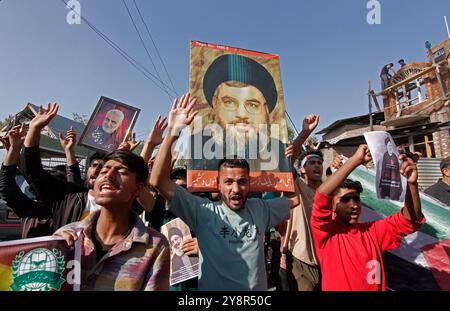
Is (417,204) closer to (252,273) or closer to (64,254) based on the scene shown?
(252,273)

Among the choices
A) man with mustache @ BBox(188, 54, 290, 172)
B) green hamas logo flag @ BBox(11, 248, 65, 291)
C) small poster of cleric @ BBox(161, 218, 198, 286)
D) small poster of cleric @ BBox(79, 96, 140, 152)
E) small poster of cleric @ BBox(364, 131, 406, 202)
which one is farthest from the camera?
small poster of cleric @ BBox(79, 96, 140, 152)

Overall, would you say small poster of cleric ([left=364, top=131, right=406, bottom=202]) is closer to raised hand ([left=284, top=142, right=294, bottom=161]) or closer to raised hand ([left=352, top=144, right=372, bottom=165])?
raised hand ([left=352, top=144, right=372, bottom=165])

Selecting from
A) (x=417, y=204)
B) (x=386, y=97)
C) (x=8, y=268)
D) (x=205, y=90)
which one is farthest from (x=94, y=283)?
(x=386, y=97)

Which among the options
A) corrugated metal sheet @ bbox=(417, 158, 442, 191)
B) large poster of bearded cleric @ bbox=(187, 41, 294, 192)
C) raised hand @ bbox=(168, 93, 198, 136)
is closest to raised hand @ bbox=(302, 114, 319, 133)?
large poster of bearded cleric @ bbox=(187, 41, 294, 192)

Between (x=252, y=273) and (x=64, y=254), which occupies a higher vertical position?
(x=64, y=254)

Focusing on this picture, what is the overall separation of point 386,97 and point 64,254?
1709cm

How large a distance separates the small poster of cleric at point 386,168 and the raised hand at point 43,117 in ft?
7.88

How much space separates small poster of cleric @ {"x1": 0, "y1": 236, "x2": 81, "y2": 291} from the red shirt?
1434 mm

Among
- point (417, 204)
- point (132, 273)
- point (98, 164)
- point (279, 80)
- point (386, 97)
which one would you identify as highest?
point (386, 97)

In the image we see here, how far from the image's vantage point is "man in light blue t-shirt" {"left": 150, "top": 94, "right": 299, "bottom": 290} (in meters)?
1.71

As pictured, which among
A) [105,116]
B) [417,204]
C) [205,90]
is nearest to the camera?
[417,204]

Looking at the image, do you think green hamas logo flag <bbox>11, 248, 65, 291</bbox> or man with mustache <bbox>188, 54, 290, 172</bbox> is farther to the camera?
man with mustache <bbox>188, 54, 290, 172</bbox>
